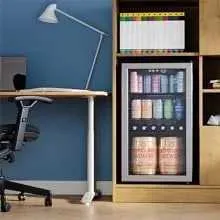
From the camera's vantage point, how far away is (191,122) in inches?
147

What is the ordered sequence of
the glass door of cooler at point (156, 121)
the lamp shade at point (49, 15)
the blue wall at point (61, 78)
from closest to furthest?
the glass door of cooler at point (156, 121) < the lamp shade at point (49, 15) < the blue wall at point (61, 78)

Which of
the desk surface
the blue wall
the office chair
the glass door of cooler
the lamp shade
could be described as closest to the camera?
the office chair

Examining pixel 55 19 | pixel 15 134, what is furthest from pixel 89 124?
pixel 55 19

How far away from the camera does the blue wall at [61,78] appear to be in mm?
4141

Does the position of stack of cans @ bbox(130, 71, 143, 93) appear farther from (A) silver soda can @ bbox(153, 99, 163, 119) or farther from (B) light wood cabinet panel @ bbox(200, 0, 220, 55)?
(B) light wood cabinet panel @ bbox(200, 0, 220, 55)

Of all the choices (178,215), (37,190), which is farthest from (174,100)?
(37,190)

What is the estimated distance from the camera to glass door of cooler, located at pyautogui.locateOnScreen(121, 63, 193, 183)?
376 cm

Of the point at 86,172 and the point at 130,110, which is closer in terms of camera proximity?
the point at 130,110

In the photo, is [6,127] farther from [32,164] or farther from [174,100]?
[174,100]

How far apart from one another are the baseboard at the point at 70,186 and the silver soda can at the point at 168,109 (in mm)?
720

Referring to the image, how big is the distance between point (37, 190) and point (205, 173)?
46.1 inches

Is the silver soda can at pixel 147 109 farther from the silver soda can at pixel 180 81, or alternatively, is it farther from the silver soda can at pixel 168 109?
the silver soda can at pixel 180 81

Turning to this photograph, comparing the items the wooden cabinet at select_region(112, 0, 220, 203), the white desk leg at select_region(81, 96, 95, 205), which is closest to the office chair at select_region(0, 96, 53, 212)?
the white desk leg at select_region(81, 96, 95, 205)

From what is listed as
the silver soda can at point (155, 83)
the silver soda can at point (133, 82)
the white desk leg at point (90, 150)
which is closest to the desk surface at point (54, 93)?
the white desk leg at point (90, 150)
